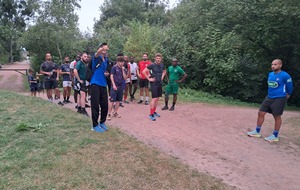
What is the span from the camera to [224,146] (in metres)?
6.14

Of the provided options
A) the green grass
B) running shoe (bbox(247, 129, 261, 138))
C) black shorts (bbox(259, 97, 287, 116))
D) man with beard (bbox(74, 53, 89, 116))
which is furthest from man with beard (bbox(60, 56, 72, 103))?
black shorts (bbox(259, 97, 287, 116))

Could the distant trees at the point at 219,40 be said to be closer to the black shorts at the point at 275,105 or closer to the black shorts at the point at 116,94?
the black shorts at the point at 275,105

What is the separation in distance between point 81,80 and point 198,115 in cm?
386

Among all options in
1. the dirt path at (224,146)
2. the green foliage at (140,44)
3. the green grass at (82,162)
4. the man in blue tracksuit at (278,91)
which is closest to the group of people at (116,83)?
the man in blue tracksuit at (278,91)

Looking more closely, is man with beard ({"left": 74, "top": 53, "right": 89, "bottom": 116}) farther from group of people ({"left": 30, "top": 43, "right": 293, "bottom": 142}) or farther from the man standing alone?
the man standing alone

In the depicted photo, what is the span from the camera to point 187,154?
18.1 feet

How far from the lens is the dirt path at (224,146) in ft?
15.7

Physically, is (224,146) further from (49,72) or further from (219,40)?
(219,40)

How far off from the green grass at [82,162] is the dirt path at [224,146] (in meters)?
0.47

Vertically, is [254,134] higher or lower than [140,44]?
lower

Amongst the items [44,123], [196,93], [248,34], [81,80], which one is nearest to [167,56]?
[196,93]

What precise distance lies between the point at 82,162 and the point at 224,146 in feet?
9.97

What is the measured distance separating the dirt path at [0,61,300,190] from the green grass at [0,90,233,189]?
0.47 metres

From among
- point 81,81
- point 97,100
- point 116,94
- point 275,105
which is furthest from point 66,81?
point 275,105
